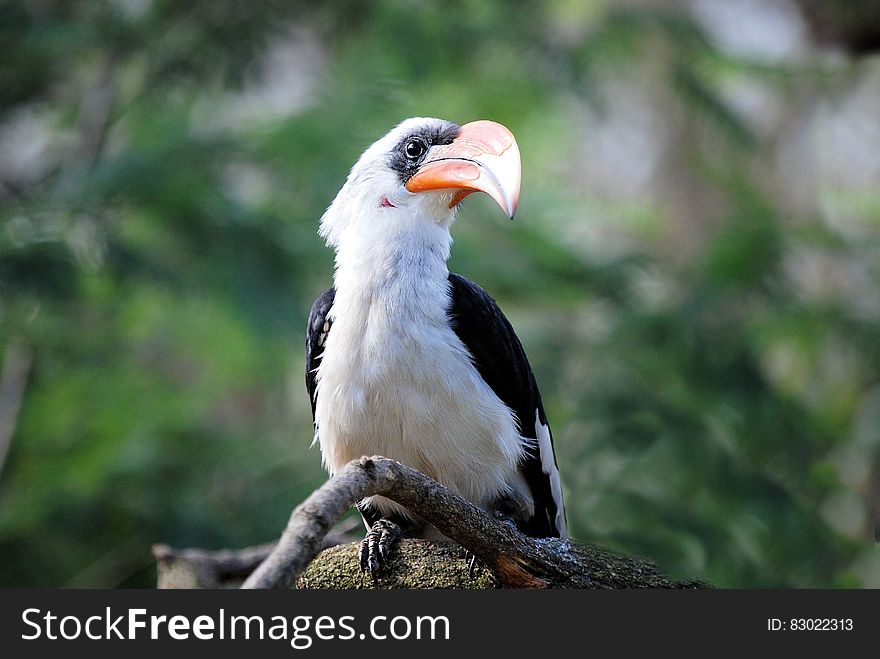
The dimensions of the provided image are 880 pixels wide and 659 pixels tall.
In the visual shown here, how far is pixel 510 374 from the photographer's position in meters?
3.46

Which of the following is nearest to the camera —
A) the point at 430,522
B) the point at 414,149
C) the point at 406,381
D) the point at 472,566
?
the point at 430,522

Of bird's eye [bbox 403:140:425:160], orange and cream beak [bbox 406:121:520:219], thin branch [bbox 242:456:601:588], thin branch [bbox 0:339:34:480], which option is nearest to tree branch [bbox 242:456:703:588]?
thin branch [bbox 242:456:601:588]

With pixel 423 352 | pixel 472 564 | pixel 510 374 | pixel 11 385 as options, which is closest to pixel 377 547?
pixel 472 564

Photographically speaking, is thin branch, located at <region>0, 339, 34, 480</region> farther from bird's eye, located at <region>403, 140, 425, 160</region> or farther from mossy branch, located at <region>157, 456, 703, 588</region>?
mossy branch, located at <region>157, 456, 703, 588</region>

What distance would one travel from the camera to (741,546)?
5.14 metres

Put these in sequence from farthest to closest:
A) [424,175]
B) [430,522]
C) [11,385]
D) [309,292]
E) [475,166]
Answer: [309,292]
[11,385]
[424,175]
[475,166]
[430,522]

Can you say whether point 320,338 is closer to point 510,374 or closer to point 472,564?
point 510,374

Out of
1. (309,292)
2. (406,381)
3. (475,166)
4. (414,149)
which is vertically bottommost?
(406,381)

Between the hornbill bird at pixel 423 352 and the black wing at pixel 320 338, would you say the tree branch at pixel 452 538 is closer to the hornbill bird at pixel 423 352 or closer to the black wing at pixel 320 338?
the hornbill bird at pixel 423 352

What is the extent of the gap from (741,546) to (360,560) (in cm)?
278

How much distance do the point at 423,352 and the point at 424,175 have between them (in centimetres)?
66

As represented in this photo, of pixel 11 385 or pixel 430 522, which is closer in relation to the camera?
pixel 430 522

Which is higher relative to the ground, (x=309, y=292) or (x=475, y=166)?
(x=309, y=292)

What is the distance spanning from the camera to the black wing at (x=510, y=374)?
337cm
